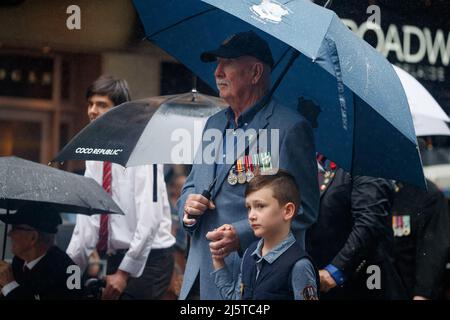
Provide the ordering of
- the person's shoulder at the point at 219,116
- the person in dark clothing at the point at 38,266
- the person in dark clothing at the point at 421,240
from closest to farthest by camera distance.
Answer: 1. the person's shoulder at the point at 219,116
2. the person in dark clothing at the point at 38,266
3. the person in dark clothing at the point at 421,240

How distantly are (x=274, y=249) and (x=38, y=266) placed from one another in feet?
4.26

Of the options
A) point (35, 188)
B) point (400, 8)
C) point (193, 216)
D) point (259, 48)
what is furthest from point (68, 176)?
point (400, 8)

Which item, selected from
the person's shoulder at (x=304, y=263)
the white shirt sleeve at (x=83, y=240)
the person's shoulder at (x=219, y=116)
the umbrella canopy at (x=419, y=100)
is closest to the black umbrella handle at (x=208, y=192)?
the person's shoulder at (x=219, y=116)

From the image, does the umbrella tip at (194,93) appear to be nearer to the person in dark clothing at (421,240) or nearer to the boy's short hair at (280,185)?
the boy's short hair at (280,185)

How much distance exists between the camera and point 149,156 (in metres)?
4.73

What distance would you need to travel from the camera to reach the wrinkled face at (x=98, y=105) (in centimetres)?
501

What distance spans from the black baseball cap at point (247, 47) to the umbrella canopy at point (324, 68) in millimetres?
33

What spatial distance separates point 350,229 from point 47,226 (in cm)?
156

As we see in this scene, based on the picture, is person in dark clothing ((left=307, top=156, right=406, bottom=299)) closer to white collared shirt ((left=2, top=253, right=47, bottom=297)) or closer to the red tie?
the red tie

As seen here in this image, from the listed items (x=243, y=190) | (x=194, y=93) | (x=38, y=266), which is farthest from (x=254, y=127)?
(x=38, y=266)

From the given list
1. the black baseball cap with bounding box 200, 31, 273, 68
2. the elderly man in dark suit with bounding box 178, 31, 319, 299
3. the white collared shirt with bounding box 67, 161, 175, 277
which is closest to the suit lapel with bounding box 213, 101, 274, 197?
the elderly man in dark suit with bounding box 178, 31, 319, 299

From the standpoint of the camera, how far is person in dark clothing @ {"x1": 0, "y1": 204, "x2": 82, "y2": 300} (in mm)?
4918
